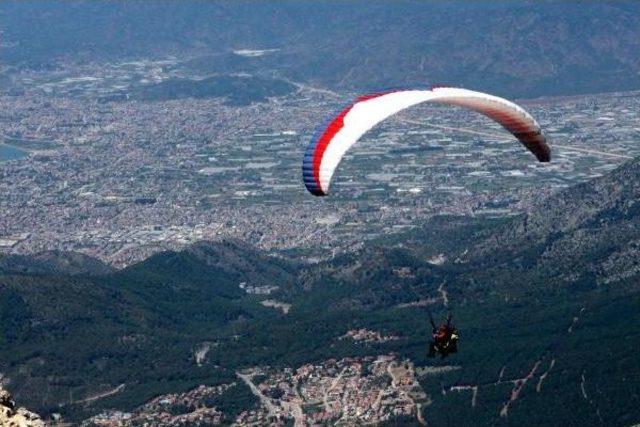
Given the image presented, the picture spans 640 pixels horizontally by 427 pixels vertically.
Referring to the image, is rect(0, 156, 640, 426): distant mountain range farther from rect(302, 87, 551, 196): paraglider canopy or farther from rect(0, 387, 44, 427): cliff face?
rect(0, 387, 44, 427): cliff face

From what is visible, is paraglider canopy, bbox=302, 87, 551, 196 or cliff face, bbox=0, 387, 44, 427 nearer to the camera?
cliff face, bbox=0, 387, 44, 427

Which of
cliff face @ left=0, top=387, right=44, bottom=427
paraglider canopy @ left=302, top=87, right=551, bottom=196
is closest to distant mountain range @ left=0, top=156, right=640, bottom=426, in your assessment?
paraglider canopy @ left=302, top=87, right=551, bottom=196

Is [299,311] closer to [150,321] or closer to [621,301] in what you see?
[150,321]

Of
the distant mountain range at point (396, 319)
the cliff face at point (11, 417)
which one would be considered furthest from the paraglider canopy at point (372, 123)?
the distant mountain range at point (396, 319)

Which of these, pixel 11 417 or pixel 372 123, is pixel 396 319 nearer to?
pixel 372 123

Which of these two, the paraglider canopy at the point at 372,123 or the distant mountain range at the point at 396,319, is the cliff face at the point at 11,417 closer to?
the paraglider canopy at the point at 372,123

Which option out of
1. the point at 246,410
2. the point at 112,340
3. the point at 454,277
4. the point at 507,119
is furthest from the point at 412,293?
the point at 507,119

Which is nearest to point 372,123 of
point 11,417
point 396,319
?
point 11,417
